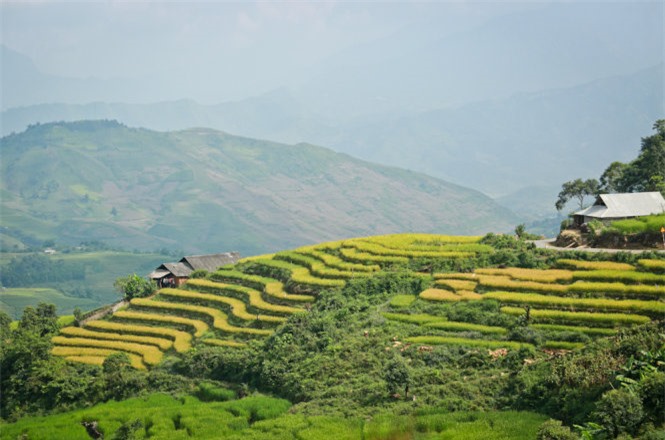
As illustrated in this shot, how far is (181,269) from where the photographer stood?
225 feet

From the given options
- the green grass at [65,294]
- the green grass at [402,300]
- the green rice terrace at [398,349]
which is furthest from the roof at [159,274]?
the green grass at [65,294]

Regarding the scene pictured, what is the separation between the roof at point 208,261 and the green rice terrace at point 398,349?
8255mm

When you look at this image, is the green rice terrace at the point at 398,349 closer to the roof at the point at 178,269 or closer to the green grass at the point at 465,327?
the green grass at the point at 465,327

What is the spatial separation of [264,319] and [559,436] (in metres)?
28.2

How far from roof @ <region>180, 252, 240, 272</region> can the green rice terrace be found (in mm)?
8255

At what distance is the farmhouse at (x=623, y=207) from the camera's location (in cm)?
5194

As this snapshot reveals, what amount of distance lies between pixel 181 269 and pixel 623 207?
1411 inches

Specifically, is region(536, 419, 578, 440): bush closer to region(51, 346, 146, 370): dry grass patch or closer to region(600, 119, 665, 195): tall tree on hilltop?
region(51, 346, 146, 370): dry grass patch

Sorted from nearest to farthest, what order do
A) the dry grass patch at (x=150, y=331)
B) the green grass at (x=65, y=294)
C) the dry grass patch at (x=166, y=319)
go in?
the dry grass patch at (x=150, y=331) → the dry grass patch at (x=166, y=319) → the green grass at (x=65, y=294)

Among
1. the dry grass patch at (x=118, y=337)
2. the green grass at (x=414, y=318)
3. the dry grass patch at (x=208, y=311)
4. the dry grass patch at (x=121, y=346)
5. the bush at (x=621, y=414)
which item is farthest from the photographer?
the dry grass patch at (x=118, y=337)

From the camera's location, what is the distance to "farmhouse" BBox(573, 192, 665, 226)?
5194cm

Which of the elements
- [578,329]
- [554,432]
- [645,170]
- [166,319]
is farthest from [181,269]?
[554,432]

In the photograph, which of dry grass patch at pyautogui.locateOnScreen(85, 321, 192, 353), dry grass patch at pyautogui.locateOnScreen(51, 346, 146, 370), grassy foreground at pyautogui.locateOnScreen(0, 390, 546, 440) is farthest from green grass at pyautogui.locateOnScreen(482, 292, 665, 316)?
dry grass patch at pyautogui.locateOnScreen(51, 346, 146, 370)

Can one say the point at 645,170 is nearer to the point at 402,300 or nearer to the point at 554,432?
the point at 402,300
